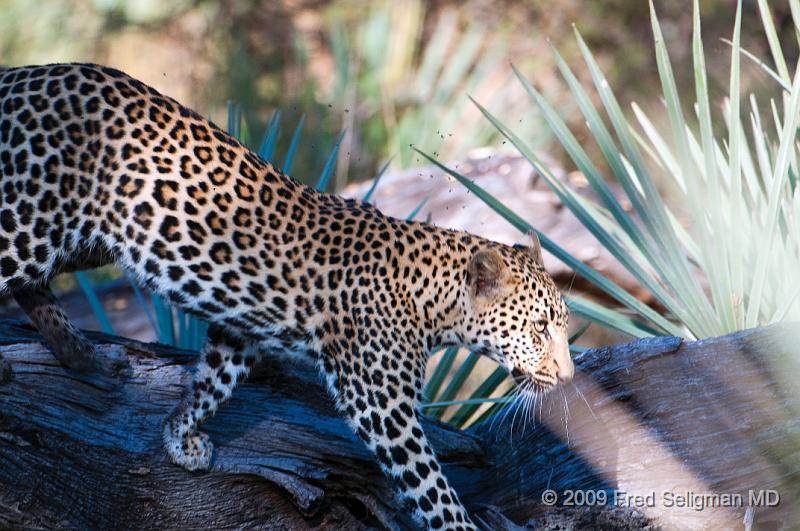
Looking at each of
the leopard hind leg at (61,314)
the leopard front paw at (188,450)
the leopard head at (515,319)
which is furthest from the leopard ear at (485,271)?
the leopard hind leg at (61,314)

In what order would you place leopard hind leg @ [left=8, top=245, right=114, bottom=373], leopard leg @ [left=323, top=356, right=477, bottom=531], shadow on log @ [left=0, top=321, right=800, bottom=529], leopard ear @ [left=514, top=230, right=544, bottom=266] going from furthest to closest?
1. leopard ear @ [left=514, top=230, right=544, bottom=266]
2. leopard hind leg @ [left=8, top=245, right=114, bottom=373]
3. leopard leg @ [left=323, top=356, right=477, bottom=531]
4. shadow on log @ [left=0, top=321, right=800, bottom=529]

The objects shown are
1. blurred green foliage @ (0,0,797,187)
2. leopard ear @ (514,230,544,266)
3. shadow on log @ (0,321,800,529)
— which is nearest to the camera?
shadow on log @ (0,321,800,529)

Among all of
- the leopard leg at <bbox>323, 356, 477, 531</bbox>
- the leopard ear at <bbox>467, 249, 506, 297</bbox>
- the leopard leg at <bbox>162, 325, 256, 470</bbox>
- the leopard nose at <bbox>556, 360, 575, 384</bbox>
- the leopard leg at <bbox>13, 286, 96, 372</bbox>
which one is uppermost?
the leopard ear at <bbox>467, 249, 506, 297</bbox>

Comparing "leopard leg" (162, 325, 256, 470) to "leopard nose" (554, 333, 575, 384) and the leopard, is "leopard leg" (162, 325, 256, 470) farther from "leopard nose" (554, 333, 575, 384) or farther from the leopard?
"leopard nose" (554, 333, 575, 384)

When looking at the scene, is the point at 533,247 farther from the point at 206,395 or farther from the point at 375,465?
the point at 206,395

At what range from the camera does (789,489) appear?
532 cm

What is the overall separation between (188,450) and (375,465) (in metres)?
1.01

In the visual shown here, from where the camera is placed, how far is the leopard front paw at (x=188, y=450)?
532cm

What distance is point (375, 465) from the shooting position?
564 centimetres

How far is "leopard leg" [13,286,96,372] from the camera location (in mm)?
5391

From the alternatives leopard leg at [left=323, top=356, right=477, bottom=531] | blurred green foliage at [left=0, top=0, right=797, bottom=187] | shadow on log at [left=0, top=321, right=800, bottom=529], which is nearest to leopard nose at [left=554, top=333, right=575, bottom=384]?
shadow on log at [left=0, top=321, right=800, bottom=529]

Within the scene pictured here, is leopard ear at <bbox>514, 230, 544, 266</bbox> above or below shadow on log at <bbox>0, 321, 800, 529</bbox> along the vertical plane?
above

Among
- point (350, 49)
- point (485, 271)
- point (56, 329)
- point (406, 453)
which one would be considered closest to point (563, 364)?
point (485, 271)

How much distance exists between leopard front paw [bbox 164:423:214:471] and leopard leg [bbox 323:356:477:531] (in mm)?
778
